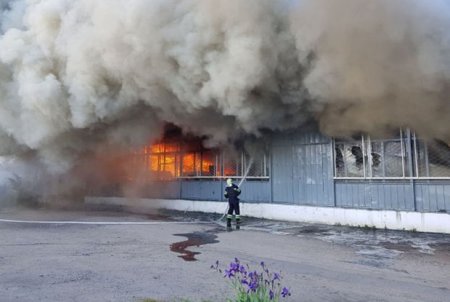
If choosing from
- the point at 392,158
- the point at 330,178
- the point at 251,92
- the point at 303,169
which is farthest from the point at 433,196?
the point at 251,92

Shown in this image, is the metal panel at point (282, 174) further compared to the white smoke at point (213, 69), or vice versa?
the metal panel at point (282, 174)

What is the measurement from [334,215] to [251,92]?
13.1 feet

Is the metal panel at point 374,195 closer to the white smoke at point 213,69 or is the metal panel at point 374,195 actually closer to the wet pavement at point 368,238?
the wet pavement at point 368,238

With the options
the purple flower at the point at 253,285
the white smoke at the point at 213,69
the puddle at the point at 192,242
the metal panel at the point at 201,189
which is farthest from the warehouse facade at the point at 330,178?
the purple flower at the point at 253,285

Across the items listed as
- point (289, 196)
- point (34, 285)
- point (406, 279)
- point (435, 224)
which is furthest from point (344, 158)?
point (34, 285)

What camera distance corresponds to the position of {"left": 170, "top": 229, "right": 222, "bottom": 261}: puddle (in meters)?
7.27

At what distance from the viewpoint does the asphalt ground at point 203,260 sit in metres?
4.93

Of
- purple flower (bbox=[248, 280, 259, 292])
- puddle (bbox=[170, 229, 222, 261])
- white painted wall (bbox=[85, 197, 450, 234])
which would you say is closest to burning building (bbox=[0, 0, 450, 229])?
white painted wall (bbox=[85, 197, 450, 234])

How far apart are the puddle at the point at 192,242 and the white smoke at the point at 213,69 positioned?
3.43 meters

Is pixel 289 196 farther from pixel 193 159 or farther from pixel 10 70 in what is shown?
pixel 10 70

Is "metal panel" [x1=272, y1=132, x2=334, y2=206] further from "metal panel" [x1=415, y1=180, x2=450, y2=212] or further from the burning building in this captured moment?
"metal panel" [x1=415, y1=180, x2=450, y2=212]

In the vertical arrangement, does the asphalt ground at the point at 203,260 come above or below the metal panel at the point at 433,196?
below

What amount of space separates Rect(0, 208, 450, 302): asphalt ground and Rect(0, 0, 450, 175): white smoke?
313 cm

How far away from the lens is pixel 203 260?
682cm
